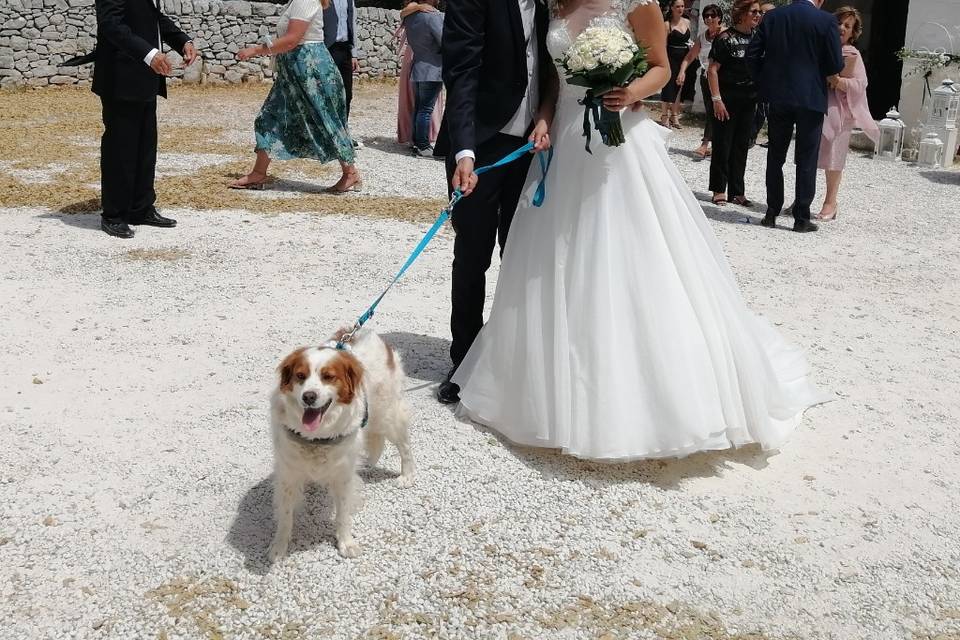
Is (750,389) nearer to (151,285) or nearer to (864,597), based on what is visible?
(864,597)

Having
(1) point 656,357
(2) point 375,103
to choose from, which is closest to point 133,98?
(1) point 656,357

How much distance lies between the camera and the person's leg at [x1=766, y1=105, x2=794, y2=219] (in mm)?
8945

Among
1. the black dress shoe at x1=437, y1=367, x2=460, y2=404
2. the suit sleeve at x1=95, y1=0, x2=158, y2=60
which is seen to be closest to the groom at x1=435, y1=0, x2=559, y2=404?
the black dress shoe at x1=437, y1=367, x2=460, y2=404

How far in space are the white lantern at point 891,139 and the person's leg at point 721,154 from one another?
4.29m

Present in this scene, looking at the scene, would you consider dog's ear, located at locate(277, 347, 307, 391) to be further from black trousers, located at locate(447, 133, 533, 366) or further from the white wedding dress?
black trousers, located at locate(447, 133, 533, 366)

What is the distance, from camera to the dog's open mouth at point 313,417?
10.6 feet

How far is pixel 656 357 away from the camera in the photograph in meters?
4.08

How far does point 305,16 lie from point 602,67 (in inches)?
216

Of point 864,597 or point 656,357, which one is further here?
point 656,357

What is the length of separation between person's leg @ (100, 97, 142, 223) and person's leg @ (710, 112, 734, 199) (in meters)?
5.61

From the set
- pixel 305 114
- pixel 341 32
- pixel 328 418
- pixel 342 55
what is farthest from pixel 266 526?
pixel 342 55

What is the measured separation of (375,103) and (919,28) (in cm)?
918

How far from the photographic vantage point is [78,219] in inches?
320

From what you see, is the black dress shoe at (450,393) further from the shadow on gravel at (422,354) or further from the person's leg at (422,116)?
the person's leg at (422,116)
